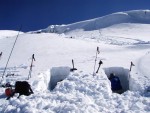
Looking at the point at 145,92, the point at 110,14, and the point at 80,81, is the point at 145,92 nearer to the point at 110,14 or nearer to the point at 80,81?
the point at 80,81

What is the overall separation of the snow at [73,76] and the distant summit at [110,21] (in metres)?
29.5

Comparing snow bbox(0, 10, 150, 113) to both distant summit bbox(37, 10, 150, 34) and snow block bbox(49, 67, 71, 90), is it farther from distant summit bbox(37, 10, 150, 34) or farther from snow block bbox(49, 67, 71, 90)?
distant summit bbox(37, 10, 150, 34)

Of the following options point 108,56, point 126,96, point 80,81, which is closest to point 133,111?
point 126,96

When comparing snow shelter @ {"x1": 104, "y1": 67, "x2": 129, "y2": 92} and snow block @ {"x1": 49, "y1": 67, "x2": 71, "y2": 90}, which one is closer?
snow shelter @ {"x1": 104, "y1": 67, "x2": 129, "y2": 92}

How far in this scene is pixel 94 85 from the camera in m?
14.2

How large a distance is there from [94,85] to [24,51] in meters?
10.1

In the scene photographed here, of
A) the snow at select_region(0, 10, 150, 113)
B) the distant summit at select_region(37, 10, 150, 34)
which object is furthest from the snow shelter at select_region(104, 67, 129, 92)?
the distant summit at select_region(37, 10, 150, 34)

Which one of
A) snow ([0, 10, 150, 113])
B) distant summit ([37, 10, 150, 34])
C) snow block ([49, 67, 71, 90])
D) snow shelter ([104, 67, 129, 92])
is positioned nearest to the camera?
snow ([0, 10, 150, 113])

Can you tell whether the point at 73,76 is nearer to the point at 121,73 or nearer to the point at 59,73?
the point at 59,73

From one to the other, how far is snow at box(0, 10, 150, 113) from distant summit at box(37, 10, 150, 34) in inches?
1161

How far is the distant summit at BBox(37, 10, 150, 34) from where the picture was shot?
57031 mm

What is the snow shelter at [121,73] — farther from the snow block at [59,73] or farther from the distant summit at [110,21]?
the distant summit at [110,21]

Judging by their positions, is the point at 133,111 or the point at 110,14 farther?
the point at 110,14

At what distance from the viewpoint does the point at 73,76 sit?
15.6 m
